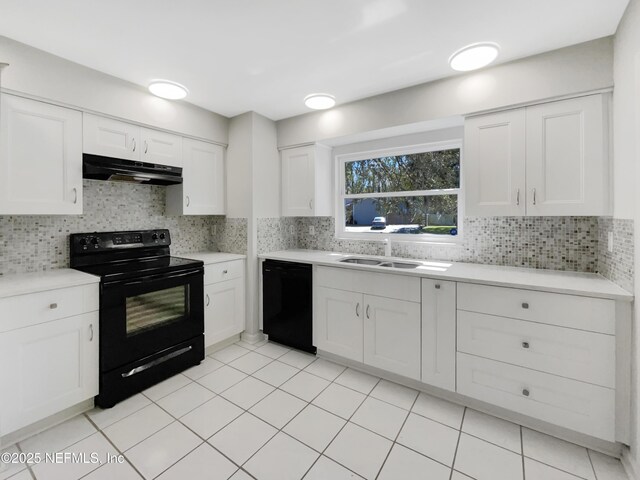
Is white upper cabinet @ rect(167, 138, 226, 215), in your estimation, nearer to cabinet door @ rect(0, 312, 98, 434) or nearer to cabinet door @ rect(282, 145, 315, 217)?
cabinet door @ rect(282, 145, 315, 217)

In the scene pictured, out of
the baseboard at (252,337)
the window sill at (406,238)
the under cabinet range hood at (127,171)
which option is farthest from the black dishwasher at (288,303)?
the under cabinet range hood at (127,171)

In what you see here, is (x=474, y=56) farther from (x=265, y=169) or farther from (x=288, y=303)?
(x=288, y=303)

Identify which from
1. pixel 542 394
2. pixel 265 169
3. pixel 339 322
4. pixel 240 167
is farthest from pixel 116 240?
pixel 542 394

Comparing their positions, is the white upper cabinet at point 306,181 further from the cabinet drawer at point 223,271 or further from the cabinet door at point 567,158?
the cabinet door at point 567,158

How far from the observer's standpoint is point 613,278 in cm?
182

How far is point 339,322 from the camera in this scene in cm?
262

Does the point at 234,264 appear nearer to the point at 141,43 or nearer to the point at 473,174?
the point at 141,43

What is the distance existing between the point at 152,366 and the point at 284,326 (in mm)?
1177

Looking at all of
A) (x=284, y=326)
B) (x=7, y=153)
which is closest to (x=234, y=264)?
(x=284, y=326)

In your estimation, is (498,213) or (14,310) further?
(498,213)

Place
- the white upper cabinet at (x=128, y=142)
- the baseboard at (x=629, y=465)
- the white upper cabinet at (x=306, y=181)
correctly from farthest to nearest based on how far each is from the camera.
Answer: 1. the white upper cabinet at (x=306, y=181)
2. the white upper cabinet at (x=128, y=142)
3. the baseboard at (x=629, y=465)

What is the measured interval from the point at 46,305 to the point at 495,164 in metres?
3.15

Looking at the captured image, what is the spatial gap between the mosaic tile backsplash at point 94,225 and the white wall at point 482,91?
171cm

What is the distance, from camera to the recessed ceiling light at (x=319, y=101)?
2.65 metres
